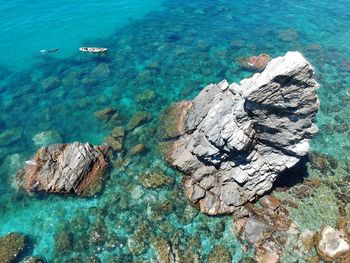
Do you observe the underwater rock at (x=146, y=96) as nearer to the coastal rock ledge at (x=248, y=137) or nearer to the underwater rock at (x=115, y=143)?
the underwater rock at (x=115, y=143)

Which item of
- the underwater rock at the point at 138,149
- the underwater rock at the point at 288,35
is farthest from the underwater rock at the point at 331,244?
the underwater rock at the point at 288,35

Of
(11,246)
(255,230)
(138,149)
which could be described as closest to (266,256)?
(255,230)

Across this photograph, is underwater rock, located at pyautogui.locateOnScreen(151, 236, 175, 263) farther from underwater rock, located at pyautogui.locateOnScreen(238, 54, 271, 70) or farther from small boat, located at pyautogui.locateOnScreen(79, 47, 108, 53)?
small boat, located at pyautogui.locateOnScreen(79, 47, 108, 53)

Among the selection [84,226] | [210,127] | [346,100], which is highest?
[210,127]

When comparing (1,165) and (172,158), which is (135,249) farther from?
(1,165)

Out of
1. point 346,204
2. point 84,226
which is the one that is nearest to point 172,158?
point 84,226

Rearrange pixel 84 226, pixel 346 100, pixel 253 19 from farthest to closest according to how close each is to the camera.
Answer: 1. pixel 253 19
2. pixel 346 100
3. pixel 84 226

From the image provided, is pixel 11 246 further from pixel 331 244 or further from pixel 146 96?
pixel 331 244
